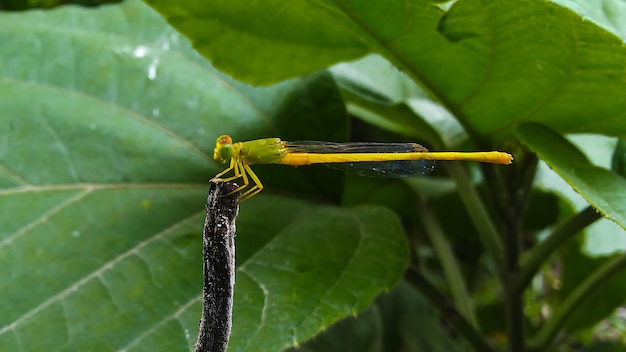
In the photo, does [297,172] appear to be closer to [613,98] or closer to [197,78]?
[197,78]

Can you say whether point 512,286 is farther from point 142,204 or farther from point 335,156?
point 142,204

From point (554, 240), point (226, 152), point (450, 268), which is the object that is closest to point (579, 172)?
point (554, 240)

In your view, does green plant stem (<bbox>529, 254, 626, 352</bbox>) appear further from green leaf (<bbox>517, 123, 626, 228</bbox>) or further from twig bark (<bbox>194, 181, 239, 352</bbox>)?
twig bark (<bbox>194, 181, 239, 352</bbox>)

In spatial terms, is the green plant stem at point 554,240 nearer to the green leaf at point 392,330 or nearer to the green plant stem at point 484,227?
the green plant stem at point 484,227

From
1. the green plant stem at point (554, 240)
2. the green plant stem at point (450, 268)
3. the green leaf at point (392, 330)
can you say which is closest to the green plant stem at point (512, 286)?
the green plant stem at point (554, 240)

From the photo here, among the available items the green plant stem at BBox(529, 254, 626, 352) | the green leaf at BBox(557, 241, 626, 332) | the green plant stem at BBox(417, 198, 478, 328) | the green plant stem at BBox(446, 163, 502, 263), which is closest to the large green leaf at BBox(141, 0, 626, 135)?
the green plant stem at BBox(446, 163, 502, 263)

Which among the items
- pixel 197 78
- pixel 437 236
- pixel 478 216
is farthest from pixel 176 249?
pixel 437 236
